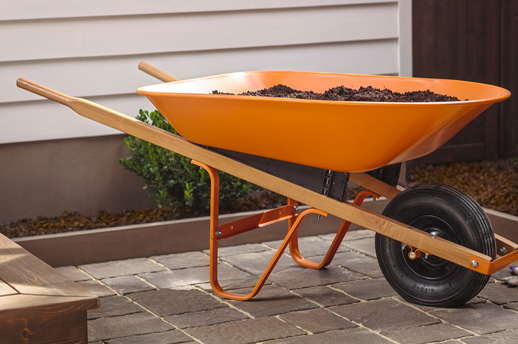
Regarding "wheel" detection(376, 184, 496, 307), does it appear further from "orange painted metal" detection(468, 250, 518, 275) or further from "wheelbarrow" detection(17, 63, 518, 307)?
"orange painted metal" detection(468, 250, 518, 275)

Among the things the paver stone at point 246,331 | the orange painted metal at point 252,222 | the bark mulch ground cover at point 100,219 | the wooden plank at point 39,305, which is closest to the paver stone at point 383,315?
the paver stone at point 246,331

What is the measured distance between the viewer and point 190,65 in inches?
142

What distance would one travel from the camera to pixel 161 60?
3.56 metres

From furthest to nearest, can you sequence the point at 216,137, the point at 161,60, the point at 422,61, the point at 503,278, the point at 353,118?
the point at 422,61, the point at 161,60, the point at 503,278, the point at 216,137, the point at 353,118

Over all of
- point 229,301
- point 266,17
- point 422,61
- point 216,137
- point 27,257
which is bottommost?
point 229,301

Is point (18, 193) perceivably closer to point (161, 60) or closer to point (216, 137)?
point (161, 60)

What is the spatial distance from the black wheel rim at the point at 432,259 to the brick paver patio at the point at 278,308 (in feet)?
0.48

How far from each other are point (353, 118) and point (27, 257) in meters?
1.32

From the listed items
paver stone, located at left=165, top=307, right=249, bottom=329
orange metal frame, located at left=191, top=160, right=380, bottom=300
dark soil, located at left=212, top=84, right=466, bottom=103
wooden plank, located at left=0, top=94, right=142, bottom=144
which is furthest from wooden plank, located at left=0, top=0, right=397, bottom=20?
paver stone, located at left=165, top=307, right=249, bottom=329

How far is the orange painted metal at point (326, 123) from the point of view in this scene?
2008 millimetres

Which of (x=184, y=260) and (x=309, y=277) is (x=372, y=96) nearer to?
(x=309, y=277)

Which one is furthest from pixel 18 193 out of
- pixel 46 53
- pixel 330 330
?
pixel 330 330

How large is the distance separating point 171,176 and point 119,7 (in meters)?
1.02

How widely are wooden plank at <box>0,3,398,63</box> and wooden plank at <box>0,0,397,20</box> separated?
0.11ft
